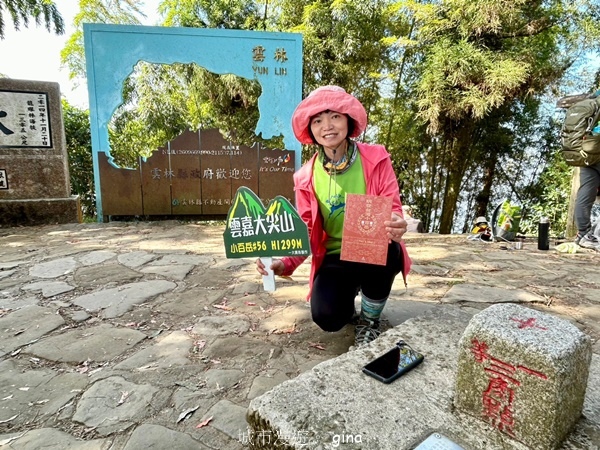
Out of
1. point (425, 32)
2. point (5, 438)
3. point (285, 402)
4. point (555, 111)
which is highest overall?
point (425, 32)

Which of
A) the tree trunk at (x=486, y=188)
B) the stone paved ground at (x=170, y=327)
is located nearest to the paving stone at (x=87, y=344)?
the stone paved ground at (x=170, y=327)

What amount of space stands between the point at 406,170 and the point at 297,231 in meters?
6.91

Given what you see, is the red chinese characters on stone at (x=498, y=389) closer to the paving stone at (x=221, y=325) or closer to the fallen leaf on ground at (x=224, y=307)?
the paving stone at (x=221, y=325)

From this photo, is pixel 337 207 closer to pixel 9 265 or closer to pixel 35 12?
pixel 9 265

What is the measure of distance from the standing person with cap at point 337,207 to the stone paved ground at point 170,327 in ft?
0.83

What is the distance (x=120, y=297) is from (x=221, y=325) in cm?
82

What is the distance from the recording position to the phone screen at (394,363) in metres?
1.26

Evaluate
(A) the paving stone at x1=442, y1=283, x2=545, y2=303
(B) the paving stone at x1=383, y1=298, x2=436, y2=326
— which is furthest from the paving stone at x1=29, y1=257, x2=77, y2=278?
(A) the paving stone at x1=442, y1=283, x2=545, y2=303

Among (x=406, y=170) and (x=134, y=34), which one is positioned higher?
(x=134, y=34)

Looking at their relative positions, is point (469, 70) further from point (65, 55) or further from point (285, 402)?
point (65, 55)

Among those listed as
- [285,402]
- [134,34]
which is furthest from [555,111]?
[285,402]

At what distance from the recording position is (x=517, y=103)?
22.0ft

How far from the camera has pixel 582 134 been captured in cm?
363

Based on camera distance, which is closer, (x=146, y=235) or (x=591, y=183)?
(x=591, y=183)
